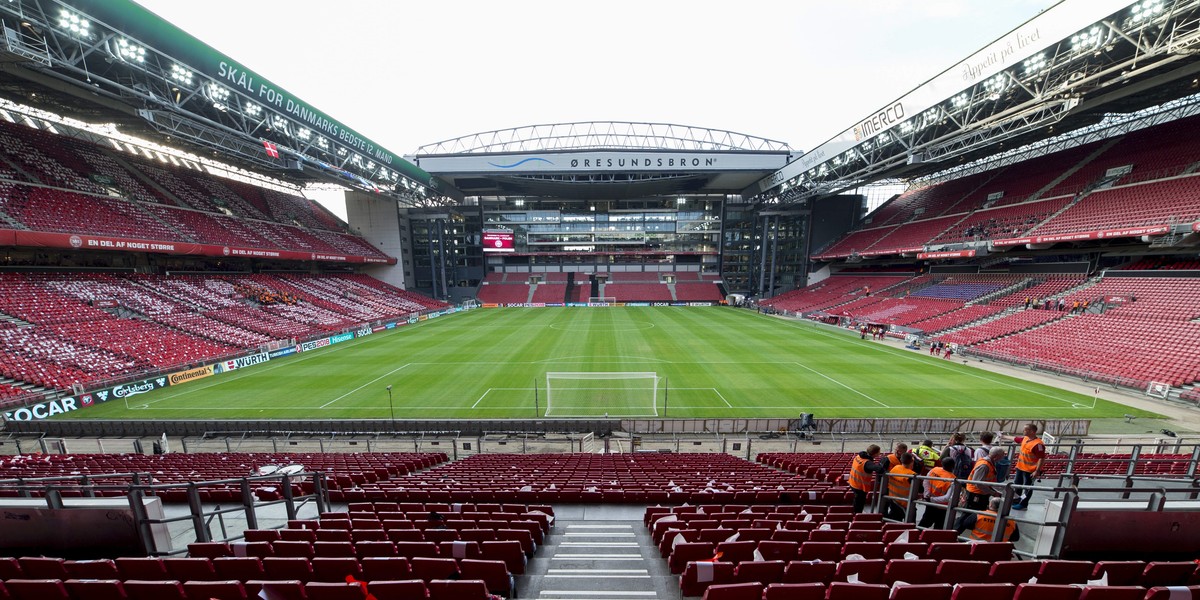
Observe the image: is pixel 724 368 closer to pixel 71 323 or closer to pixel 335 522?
pixel 335 522

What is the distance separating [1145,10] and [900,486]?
25.6 m

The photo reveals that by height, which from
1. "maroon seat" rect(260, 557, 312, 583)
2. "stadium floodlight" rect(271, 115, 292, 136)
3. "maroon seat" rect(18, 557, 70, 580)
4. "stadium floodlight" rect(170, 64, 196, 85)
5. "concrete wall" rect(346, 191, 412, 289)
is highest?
"stadium floodlight" rect(170, 64, 196, 85)

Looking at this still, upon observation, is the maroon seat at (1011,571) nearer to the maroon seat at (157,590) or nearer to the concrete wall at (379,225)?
the maroon seat at (157,590)

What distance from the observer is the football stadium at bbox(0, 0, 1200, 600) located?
14.2 feet

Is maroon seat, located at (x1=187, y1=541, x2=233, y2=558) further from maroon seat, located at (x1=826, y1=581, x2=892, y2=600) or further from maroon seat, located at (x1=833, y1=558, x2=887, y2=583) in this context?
maroon seat, located at (x1=833, y1=558, x2=887, y2=583)

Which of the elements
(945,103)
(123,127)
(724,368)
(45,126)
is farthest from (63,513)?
(45,126)

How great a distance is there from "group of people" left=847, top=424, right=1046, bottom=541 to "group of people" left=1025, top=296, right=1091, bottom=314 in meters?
31.1

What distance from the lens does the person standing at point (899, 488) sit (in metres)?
5.80

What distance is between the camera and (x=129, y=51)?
19266mm

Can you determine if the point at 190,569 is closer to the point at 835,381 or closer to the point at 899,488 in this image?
the point at 899,488

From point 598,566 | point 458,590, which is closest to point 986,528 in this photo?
point 598,566

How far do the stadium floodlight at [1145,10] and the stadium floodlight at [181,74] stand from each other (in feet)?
147

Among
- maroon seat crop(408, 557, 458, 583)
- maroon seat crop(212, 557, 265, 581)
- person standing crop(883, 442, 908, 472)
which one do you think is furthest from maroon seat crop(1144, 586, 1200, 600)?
maroon seat crop(212, 557, 265, 581)

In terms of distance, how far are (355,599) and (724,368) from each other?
2370 cm
